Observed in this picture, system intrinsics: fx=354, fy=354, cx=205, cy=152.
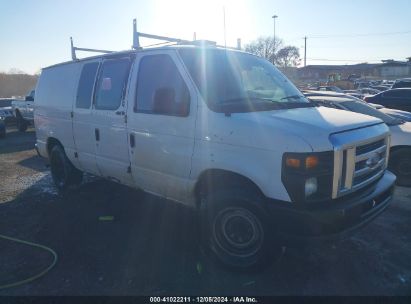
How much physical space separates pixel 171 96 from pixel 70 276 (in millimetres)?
2126

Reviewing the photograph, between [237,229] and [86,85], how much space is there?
3.27m

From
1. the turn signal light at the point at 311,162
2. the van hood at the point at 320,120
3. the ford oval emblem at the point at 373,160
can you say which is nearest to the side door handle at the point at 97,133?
the van hood at the point at 320,120

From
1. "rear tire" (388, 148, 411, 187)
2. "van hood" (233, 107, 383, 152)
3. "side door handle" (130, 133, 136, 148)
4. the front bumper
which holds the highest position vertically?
"van hood" (233, 107, 383, 152)

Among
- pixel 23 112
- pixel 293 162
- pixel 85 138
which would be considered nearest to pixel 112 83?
pixel 85 138

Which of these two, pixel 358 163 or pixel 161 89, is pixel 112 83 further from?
pixel 358 163

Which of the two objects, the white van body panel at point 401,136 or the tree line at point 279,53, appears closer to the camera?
the white van body panel at point 401,136

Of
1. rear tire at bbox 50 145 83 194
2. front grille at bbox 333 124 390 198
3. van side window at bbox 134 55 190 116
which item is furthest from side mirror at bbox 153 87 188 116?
rear tire at bbox 50 145 83 194

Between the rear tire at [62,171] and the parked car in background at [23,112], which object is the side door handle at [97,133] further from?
the parked car in background at [23,112]

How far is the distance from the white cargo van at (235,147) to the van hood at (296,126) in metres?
0.01

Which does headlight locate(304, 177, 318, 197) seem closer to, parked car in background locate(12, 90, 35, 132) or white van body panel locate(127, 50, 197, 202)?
white van body panel locate(127, 50, 197, 202)

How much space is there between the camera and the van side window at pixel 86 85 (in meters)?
5.22

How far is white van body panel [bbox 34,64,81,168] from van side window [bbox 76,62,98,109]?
0.19 m

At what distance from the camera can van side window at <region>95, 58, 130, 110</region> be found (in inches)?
181

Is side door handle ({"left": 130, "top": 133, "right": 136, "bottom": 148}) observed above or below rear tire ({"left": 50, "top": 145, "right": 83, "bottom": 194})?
above
